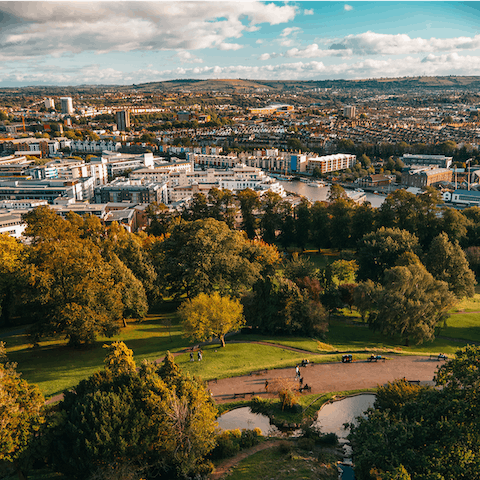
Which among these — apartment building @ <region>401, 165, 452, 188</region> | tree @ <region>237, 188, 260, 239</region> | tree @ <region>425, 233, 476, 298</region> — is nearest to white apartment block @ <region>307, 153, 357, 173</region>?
apartment building @ <region>401, 165, 452, 188</region>

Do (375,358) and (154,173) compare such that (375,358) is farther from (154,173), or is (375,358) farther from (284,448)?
(154,173)

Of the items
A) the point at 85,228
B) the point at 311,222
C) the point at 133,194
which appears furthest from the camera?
the point at 133,194

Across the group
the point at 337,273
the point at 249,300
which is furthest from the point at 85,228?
the point at 337,273

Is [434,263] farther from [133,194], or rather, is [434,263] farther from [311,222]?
[133,194]

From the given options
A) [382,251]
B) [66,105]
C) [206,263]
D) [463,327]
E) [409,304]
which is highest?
[66,105]

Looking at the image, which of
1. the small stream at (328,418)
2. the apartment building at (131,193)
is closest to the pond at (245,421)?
the small stream at (328,418)

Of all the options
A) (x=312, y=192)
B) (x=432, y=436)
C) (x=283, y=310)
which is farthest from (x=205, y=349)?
(x=312, y=192)
